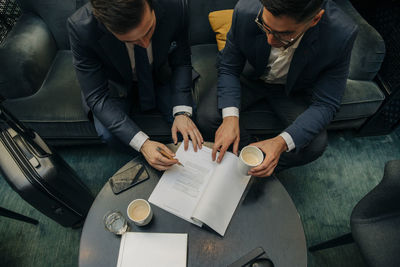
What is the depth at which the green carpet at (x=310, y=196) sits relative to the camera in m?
1.46

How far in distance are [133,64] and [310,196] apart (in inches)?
54.2

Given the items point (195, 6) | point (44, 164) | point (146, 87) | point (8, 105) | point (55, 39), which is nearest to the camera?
point (44, 164)

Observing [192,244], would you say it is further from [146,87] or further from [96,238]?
[146,87]

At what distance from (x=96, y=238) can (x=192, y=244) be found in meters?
0.38

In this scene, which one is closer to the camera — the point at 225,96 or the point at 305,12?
the point at 305,12

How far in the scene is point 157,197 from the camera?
1059mm

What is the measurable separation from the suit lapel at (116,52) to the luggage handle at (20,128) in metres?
0.47

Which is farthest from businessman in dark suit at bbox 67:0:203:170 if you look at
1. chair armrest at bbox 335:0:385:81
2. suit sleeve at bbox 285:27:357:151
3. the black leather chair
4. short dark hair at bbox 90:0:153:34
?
chair armrest at bbox 335:0:385:81

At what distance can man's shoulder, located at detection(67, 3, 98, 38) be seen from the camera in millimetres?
1086

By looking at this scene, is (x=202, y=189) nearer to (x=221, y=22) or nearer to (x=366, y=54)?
(x=221, y=22)

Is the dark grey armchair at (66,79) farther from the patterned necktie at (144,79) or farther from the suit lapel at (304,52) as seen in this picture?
the suit lapel at (304,52)

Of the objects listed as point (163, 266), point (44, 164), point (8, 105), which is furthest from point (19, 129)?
point (163, 266)

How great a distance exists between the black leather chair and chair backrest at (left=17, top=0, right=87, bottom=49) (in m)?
1.92

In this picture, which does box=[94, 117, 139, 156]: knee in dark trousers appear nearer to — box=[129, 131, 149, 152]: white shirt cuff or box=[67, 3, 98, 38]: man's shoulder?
box=[129, 131, 149, 152]: white shirt cuff
